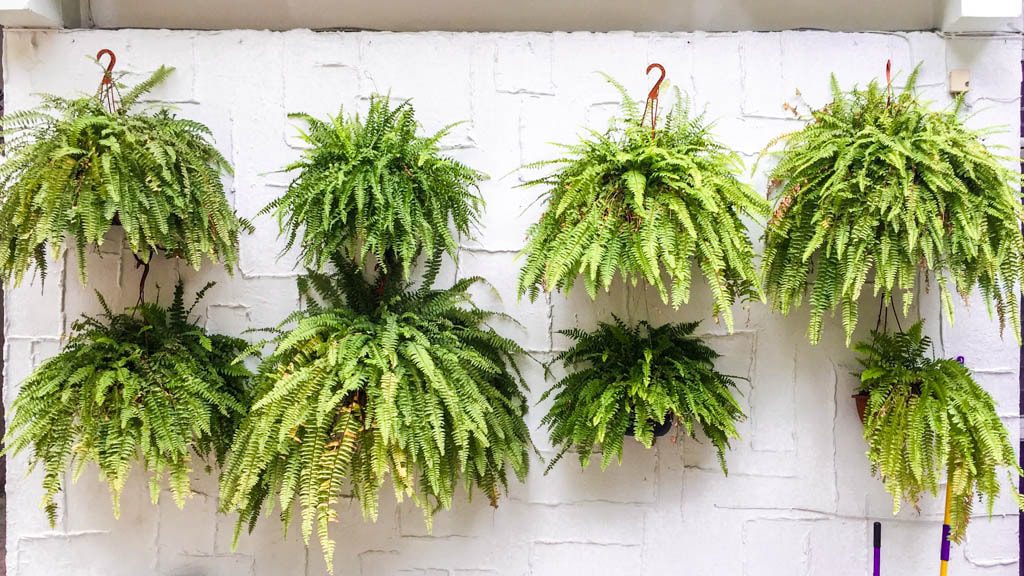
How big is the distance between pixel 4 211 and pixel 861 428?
237 centimetres

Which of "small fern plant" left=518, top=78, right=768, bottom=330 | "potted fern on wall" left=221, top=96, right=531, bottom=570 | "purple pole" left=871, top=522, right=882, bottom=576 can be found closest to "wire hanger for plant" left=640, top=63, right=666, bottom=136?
"small fern plant" left=518, top=78, right=768, bottom=330

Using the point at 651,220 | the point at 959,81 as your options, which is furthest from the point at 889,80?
the point at 651,220

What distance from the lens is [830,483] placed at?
2053 millimetres

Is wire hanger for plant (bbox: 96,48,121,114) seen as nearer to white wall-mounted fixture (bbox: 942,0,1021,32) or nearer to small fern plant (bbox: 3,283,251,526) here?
small fern plant (bbox: 3,283,251,526)

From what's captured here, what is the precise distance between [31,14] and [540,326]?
165 centimetres

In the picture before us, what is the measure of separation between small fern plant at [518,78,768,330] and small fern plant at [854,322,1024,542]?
1.67ft

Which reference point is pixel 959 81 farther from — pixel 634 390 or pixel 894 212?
pixel 634 390

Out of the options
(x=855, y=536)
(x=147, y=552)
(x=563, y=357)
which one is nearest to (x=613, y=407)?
(x=563, y=357)

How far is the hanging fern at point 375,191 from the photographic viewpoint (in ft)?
5.48

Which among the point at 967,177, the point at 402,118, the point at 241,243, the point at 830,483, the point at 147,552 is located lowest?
the point at 147,552

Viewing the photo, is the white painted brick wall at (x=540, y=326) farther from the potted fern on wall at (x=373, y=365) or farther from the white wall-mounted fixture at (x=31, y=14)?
the potted fern on wall at (x=373, y=365)

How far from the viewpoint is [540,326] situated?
2.03 metres

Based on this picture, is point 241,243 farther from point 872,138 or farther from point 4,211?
point 872,138

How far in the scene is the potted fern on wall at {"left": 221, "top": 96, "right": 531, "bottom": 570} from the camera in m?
1.61
